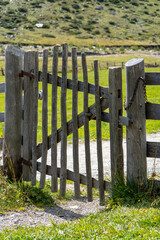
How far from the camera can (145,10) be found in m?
172

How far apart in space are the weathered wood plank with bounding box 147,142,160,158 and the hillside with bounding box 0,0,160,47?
106m

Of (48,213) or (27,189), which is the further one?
(27,189)

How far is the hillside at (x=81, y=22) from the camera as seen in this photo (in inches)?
4862

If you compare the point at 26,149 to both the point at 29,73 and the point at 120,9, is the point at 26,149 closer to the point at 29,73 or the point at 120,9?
the point at 29,73

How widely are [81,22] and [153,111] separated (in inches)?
5827

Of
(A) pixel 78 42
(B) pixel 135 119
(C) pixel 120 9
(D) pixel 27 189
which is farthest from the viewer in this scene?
(C) pixel 120 9

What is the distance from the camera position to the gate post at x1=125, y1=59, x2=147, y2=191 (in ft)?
16.5

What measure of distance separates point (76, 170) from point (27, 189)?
914mm

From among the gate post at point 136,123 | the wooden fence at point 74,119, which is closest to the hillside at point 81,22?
the wooden fence at point 74,119

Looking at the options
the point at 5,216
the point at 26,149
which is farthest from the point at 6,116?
the point at 5,216

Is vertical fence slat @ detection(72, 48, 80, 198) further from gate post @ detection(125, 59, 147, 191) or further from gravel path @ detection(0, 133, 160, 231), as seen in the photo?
gate post @ detection(125, 59, 147, 191)

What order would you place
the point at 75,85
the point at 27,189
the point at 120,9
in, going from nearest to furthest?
the point at 75,85 < the point at 27,189 < the point at 120,9

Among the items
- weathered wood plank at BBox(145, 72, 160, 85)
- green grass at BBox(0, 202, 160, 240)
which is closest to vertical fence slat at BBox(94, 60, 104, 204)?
weathered wood plank at BBox(145, 72, 160, 85)

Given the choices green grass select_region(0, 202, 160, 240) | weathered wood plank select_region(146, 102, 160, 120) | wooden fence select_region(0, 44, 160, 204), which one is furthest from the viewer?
wooden fence select_region(0, 44, 160, 204)
